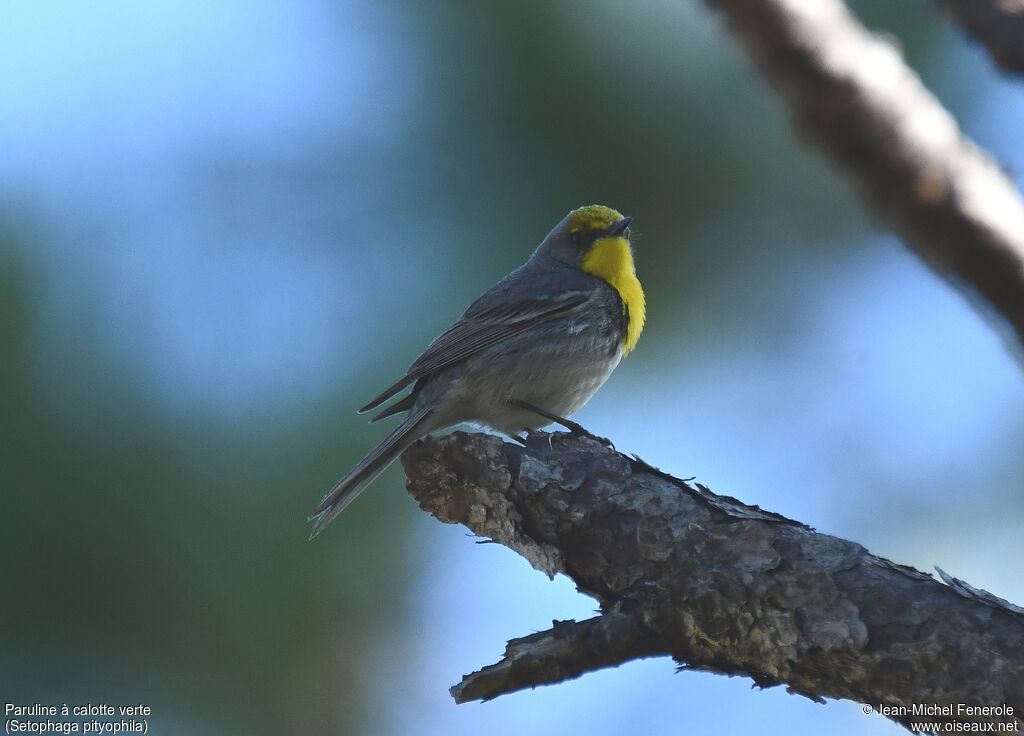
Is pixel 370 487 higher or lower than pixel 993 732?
higher

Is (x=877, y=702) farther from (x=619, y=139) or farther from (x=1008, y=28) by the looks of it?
(x=619, y=139)

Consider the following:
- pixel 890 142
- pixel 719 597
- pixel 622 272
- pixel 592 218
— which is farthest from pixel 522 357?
pixel 890 142

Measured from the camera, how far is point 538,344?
6.14 m

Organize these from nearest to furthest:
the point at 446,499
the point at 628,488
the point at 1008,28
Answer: the point at 1008,28 < the point at 628,488 < the point at 446,499

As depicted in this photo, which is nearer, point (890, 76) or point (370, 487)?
point (890, 76)

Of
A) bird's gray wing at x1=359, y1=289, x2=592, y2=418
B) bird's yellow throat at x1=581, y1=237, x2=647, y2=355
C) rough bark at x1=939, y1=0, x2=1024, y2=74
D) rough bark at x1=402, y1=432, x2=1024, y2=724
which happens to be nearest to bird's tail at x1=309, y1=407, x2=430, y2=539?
bird's gray wing at x1=359, y1=289, x2=592, y2=418

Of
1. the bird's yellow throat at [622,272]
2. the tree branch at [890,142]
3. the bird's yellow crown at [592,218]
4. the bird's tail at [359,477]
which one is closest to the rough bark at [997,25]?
the tree branch at [890,142]

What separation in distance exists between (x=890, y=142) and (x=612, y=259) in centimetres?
554

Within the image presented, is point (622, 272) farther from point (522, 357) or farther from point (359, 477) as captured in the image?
point (359, 477)

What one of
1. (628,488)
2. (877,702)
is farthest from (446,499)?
(877,702)

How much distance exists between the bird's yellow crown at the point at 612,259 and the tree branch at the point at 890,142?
5169mm

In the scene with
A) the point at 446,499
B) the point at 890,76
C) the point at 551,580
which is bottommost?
the point at 890,76

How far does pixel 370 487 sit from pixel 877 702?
142 inches

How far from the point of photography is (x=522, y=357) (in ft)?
20.0
